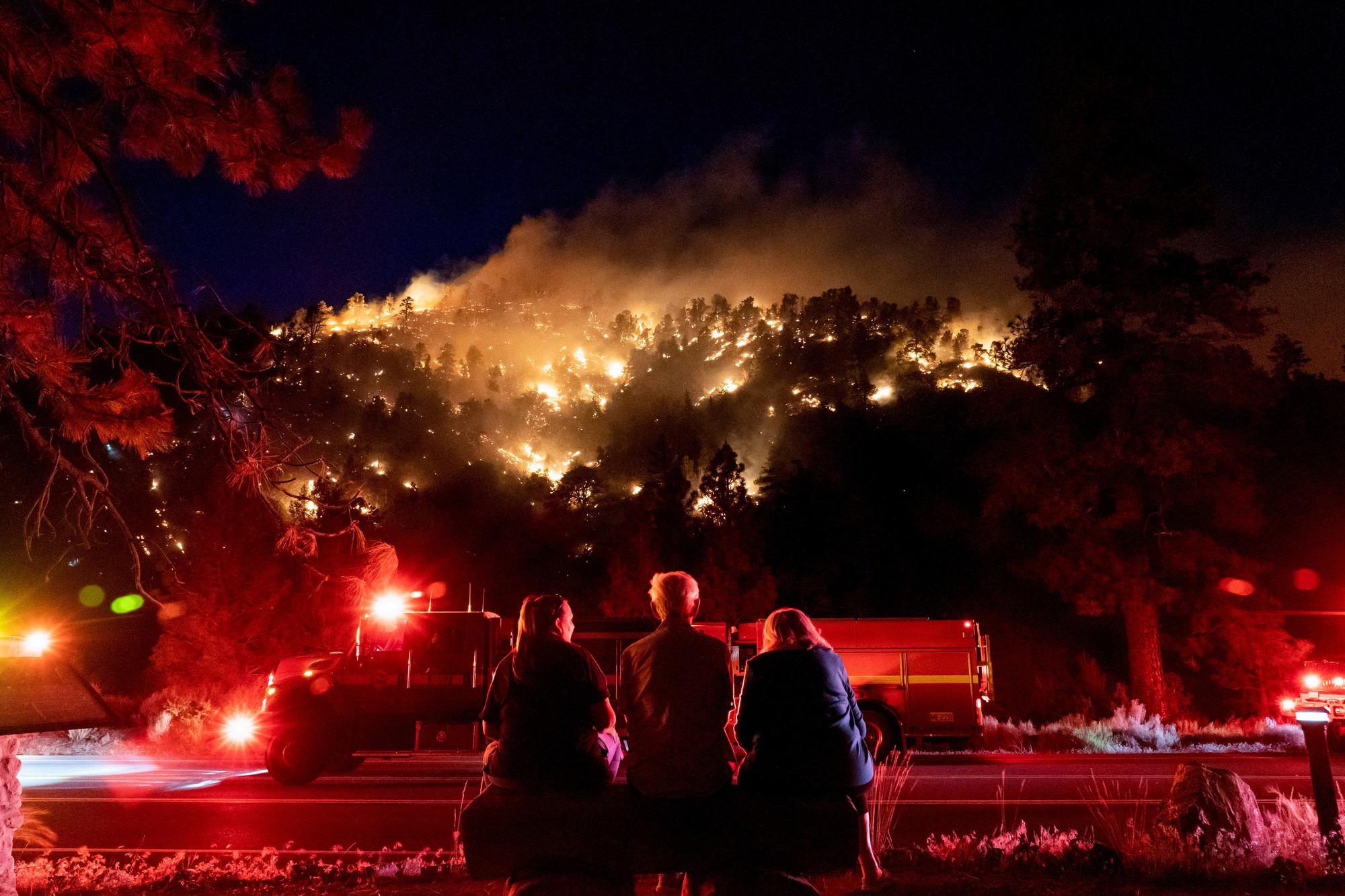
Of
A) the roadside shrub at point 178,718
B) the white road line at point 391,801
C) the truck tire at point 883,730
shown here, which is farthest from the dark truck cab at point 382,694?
the roadside shrub at point 178,718

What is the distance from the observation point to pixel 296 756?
12242 millimetres

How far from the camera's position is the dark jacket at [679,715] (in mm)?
4375

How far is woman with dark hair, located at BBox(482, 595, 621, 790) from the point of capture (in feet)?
14.7

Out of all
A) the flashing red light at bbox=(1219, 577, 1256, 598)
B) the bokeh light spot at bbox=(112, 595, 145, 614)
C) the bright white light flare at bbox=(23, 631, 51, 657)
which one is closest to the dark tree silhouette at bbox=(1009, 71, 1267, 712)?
the flashing red light at bbox=(1219, 577, 1256, 598)

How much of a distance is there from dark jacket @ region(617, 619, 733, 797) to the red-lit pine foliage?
2907mm

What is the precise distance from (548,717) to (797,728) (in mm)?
1261

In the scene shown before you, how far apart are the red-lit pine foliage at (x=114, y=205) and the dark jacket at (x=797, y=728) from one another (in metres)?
3.42

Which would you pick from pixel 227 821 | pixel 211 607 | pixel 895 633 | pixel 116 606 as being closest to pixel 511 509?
pixel 116 606

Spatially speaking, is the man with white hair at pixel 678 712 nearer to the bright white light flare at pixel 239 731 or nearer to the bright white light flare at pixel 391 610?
the bright white light flare at pixel 391 610

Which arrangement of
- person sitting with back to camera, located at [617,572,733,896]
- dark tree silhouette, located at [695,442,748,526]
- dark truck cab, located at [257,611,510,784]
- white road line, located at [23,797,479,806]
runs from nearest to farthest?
1. person sitting with back to camera, located at [617,572,733,896]
2. white road line, located at [23,797,479,806]
3. dark truck cab, located at [257,611,510,784]
4. dark tree silhouette, located at [695,442,748,526]

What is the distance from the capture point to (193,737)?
17.3m

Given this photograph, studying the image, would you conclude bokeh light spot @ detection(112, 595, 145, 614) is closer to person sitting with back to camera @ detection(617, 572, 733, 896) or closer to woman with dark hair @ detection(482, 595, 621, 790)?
woman with dark hair @ detection(482, 595, 621, 790)

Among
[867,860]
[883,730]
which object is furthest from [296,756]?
[867,860]

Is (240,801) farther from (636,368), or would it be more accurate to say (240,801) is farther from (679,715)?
(636,368)
